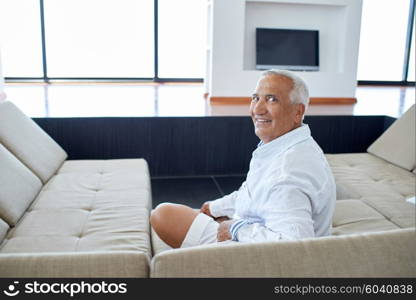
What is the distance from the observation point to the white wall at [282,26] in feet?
18.6

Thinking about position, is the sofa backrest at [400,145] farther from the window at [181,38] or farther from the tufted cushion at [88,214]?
the window at [181,38]

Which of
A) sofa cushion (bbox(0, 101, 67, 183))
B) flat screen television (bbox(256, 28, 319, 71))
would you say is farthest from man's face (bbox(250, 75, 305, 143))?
flat screen television (bbox(256, 28, 319, 71))

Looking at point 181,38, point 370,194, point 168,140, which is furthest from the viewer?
point 181,38

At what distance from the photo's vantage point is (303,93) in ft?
5.07

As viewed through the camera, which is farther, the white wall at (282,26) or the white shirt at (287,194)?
the white wall at (282,26)

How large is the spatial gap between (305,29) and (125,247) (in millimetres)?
5248

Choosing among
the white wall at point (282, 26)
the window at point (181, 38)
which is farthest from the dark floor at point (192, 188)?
the window at point (181, 38)

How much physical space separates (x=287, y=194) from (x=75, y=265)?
25.2 inches

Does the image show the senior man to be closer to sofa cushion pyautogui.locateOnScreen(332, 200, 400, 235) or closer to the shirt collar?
the shirt collar

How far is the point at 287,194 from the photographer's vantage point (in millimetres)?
1343

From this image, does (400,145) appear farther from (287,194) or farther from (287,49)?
(287,49)

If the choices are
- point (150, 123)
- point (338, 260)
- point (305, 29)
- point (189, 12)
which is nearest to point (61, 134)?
point (150, 123)

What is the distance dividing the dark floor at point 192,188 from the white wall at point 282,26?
82.2 inches

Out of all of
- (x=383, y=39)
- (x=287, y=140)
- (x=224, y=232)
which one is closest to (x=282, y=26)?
(x=383, y=39)
